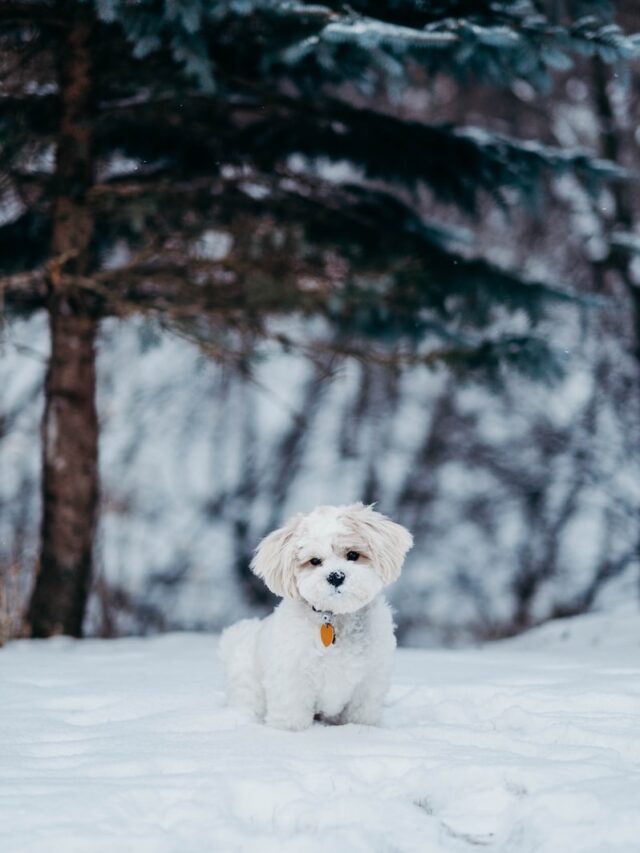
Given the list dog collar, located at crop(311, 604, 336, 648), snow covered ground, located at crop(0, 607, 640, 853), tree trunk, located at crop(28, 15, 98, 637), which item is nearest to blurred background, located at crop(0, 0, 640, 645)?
tree trunk, located at crop(28, 15, 98, 637)

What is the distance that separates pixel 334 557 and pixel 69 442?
4717mm

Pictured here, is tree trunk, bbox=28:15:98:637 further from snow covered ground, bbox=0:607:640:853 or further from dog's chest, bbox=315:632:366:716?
dog's chest, bbox=315:632:366:716

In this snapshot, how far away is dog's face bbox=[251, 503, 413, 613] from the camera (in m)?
3.87

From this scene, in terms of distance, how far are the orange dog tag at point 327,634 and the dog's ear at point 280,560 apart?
0.19 m

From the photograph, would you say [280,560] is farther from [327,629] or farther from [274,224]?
[274,224]

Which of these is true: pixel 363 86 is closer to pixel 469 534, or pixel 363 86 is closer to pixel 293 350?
pixel 293 350

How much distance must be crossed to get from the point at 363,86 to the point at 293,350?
7.22ft

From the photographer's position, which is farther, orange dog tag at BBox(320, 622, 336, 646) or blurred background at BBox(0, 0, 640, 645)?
blurred background at BBox(0, 0, 640, 645)

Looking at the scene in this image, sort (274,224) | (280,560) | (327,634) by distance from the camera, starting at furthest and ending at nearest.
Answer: (274,224) → (280,560) → (327,634)

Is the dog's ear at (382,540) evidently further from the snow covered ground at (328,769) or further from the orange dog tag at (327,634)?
the snow covered ground at (328,769)

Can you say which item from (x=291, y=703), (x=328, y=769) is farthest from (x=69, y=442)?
(x=328, y=769)

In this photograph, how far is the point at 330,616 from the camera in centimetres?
401

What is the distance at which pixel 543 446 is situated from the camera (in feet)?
42.3

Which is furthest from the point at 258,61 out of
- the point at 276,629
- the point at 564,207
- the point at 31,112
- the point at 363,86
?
the point at 564,207
